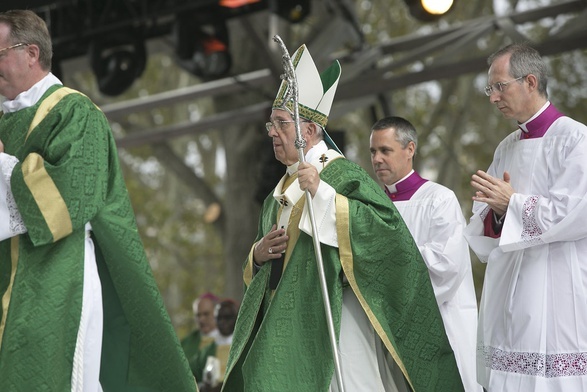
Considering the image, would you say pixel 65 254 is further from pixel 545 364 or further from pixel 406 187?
pixel 406 187

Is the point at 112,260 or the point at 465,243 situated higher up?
the point at 465,243

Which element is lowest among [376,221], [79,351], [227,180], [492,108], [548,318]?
[79,351]

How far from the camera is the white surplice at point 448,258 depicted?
20.1ft

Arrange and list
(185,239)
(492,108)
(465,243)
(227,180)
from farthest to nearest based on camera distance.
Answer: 1. (185,239)
2. (492,108)
3. (227,180)
4. (465,243)

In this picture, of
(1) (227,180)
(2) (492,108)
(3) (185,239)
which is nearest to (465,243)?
(1) (227,180)

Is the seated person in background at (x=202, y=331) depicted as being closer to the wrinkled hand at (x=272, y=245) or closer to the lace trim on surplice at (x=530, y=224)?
the wrinkled hand at (x=272, y=245)

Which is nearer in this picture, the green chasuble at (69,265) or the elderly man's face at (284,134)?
the green chasuble at (69,265)

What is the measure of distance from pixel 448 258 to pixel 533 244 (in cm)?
104

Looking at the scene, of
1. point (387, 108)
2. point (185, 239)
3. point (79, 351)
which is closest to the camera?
point (79, 351)

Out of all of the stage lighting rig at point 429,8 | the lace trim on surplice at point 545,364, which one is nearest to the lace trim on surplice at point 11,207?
the lace trim on surplice at point 545,364

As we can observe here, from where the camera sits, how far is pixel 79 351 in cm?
461

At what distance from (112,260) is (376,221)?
4.21ft

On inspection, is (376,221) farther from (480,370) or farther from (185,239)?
(185,239)

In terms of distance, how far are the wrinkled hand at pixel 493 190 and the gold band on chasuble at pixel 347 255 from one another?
2.07ft
